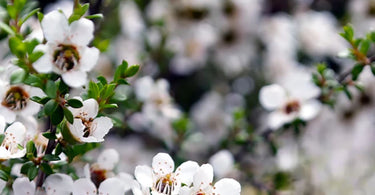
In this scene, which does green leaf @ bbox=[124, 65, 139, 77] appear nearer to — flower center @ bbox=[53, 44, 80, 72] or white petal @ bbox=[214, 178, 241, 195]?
flower center @ bbox=[53, 44, 80, 72]

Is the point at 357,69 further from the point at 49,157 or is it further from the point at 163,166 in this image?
the point at 49,157

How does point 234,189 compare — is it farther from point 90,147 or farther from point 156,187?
point 90,147

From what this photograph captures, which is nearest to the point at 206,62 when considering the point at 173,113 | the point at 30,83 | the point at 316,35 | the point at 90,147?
the point at 316,35

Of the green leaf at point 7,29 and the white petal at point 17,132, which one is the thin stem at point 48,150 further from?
the green leaf at point 7,29

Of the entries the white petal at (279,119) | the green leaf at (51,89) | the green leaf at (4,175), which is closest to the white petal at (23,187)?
the green leaf at (4,175)

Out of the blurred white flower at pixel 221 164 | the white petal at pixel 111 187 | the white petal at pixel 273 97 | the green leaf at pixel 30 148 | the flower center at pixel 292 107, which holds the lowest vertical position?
the white petal at pixel 111 187

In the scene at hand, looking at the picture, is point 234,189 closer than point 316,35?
Yes
